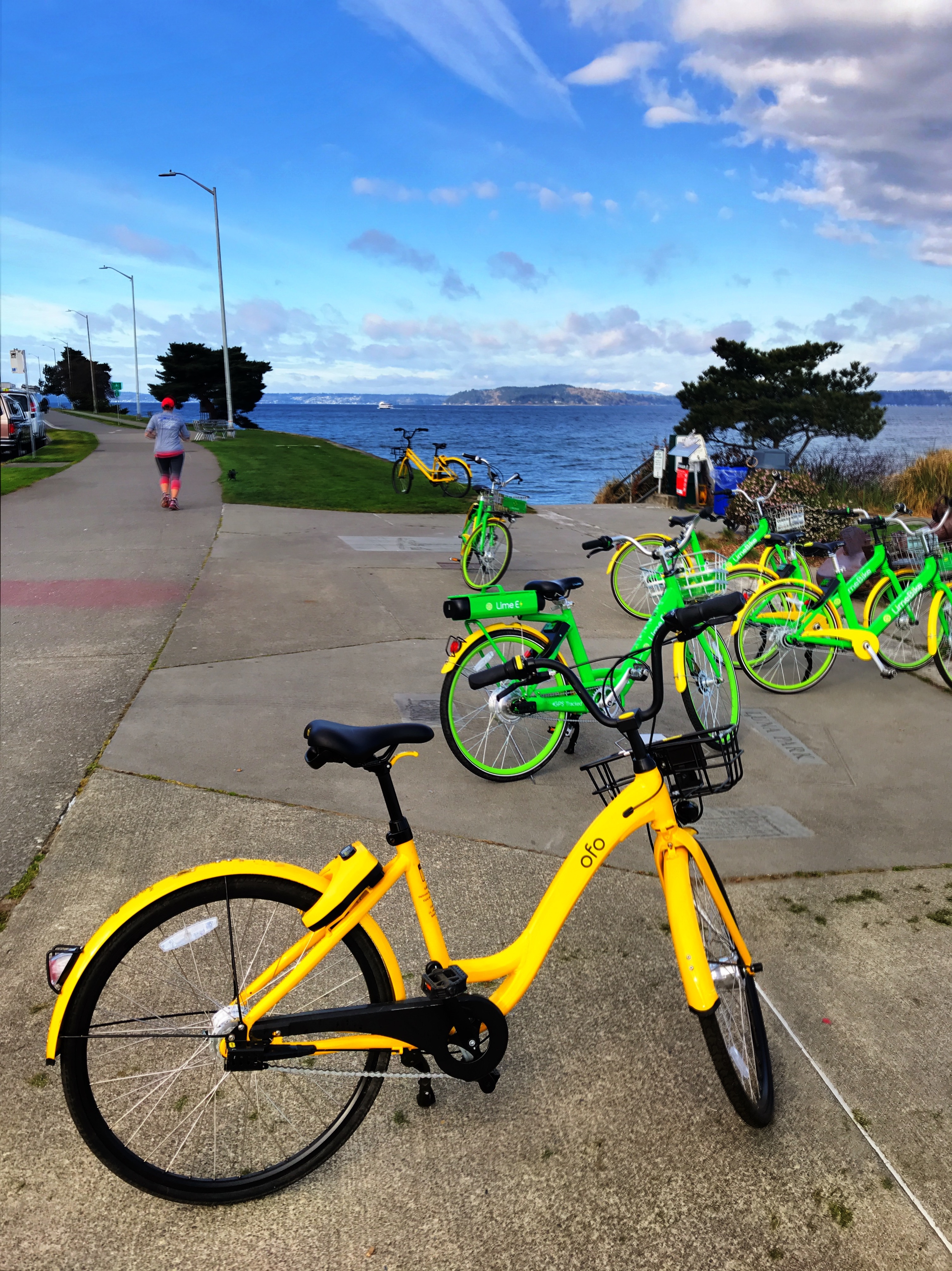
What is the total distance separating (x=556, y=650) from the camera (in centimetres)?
520

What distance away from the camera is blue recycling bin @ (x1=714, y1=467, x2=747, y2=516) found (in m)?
12.2

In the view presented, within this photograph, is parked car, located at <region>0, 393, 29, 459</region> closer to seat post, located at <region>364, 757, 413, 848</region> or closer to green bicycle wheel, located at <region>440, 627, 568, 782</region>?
green bicycle wheel, located at <region>440, 627, 568, 782</region>

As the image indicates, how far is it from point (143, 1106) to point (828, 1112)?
6.57ft

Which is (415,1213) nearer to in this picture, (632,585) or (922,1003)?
(922,1003)

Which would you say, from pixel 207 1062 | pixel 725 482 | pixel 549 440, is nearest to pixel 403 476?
pixel 725 482

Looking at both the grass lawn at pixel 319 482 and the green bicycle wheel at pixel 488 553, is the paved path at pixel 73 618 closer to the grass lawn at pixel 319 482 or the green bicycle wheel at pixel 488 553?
the grass lawn at pixel 319 482

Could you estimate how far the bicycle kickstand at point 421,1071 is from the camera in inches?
97.7

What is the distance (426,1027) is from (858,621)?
17.3 feet

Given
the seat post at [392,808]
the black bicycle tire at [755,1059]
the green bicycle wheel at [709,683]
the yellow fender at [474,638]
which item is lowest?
the black bicycle tire at [755,1059]

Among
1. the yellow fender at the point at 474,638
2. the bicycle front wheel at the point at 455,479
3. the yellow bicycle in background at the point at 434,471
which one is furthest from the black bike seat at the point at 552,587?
the yellow bicycle in background at the point at 434,471

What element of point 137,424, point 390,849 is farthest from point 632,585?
point 137,424

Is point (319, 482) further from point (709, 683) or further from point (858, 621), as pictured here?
point (709, 683)

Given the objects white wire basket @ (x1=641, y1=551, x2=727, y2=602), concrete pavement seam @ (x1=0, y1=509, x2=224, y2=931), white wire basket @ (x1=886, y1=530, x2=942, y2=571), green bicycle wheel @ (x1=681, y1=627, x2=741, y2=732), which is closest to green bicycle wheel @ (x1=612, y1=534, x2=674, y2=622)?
white wire basket @ (x1=641, y1=551, x2=727, y2=602)

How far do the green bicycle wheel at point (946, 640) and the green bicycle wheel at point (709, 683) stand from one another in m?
1.99
